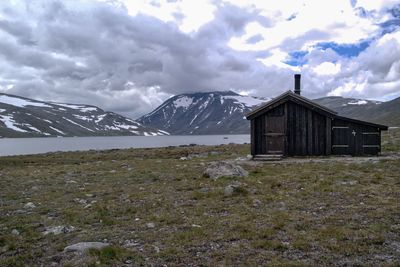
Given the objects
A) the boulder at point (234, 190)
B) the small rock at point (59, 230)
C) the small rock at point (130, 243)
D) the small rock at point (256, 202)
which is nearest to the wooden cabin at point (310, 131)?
the boulder at point (234, 190)

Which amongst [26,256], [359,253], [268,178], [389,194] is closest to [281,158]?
[268,178]

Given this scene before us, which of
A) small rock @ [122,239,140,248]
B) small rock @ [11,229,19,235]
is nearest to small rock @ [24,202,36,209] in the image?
small rock @ [11,229,19,235]

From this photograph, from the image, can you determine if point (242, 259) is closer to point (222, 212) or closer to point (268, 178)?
point (222, 212)

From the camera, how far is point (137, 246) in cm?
959

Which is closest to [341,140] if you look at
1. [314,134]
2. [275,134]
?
[314,134]

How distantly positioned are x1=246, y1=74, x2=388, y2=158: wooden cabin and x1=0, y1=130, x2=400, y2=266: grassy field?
39.8 ft

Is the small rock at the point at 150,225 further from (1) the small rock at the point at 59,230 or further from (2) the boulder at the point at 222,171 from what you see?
(2) the boulder at the point at 222,171

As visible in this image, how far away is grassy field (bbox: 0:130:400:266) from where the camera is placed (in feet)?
28.4

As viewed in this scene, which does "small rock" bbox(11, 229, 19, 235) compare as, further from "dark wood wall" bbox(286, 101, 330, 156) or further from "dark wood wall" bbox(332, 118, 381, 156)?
"dark wood wall" bbox(332, 118, 381, 156)

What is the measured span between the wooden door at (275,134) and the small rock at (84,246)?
25003 millimetres

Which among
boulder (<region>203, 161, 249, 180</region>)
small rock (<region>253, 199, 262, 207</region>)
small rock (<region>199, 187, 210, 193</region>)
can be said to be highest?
boulder (<region>203, 161, 249, 180</region>)

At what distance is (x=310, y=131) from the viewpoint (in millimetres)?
32312

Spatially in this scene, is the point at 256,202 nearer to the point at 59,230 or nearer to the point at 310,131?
the point at 59,230

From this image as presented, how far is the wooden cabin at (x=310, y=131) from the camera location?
32.0 m
